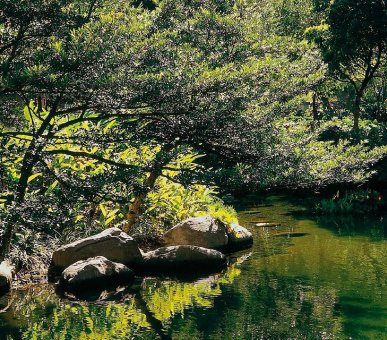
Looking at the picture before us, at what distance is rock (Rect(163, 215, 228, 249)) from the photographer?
8477 mm

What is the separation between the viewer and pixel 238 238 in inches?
359

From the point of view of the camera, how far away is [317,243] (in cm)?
931

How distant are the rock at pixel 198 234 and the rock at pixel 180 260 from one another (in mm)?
656

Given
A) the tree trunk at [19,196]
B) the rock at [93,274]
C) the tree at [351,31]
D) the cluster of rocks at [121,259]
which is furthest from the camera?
the tree at [351,31]

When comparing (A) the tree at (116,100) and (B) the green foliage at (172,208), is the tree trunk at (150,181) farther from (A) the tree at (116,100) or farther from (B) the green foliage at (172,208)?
(B) the green foliage at (172,208)

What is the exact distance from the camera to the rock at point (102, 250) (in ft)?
24.1

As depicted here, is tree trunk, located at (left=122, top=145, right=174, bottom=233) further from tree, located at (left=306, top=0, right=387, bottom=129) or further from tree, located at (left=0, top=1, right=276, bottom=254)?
tree, located at (left=306, top=0, right=387, bottom=129)

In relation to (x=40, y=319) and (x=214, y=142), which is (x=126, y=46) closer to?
(x=214, y=142)

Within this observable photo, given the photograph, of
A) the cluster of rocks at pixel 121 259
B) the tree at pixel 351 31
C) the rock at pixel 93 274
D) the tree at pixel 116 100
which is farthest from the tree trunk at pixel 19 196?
the tree at pixel 351 31

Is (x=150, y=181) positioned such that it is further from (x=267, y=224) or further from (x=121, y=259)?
(x=267, y=224)

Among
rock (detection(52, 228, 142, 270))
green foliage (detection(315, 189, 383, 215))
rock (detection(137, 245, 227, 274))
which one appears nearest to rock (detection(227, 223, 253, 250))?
rock (detection(137, 245, 227, 274))

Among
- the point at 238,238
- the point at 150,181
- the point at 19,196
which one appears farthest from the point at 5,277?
the point at 238,238

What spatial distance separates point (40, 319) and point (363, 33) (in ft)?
43.9

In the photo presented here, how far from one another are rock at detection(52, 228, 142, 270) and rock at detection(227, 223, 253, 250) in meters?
2.00
